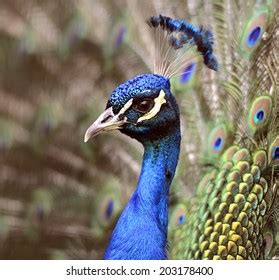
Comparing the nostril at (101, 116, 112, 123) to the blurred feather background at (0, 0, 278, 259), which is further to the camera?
the blurred feather background at (0, 0, 278, 259)

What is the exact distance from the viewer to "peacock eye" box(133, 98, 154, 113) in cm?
280

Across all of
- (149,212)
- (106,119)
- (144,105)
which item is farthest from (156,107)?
(149,212)

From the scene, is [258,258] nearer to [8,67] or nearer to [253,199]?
[253,199]

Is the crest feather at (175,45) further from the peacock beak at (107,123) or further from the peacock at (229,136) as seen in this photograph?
the peacock beak at (107,123)

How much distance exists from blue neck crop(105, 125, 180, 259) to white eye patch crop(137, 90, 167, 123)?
102 millimetres

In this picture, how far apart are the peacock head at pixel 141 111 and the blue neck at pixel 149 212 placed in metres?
0.05

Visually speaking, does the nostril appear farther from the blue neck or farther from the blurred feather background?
the blurred feather background

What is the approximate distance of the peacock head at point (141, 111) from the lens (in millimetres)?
2779

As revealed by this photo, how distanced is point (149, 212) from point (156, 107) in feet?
1.27

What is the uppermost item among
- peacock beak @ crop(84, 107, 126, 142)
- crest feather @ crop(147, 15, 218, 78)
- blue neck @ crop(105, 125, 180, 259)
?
crest feather @ crop(147, 15, 218, 78)

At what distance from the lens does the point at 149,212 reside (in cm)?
282

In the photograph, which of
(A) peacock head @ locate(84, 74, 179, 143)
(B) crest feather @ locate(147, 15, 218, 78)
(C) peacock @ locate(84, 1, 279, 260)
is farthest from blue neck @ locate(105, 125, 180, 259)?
(B) crest feather @ locate(147, 15, 218, 78)

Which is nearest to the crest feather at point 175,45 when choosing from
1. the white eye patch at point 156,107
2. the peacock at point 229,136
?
the peacock at point 229,136
